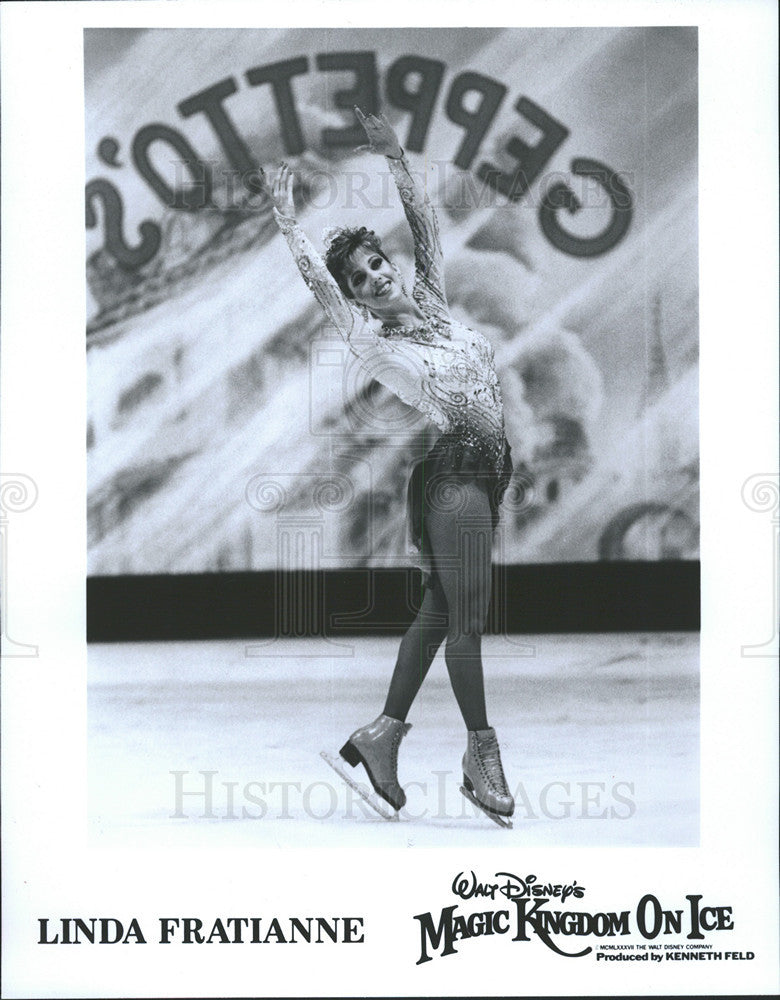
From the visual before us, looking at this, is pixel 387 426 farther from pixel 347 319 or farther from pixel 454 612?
pixel 454 612

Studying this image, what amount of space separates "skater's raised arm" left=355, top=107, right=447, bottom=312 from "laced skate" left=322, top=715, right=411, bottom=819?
1.41 metres

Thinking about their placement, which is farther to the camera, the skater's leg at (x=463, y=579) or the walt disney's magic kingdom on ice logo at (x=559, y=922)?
the skater's leg at (x=463, y=579)

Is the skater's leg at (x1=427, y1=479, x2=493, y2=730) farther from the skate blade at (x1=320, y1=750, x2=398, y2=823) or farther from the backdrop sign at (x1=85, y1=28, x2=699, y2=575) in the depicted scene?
the skate blade at (x1=320, y1=750, x2=398, y2=823)

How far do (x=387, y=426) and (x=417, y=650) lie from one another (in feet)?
2.30

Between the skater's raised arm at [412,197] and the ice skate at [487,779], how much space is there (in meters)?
1.45

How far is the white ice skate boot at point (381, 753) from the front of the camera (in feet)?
13.6

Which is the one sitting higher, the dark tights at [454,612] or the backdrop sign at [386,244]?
the backdrop sign at [386,244]

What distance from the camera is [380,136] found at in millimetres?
4191

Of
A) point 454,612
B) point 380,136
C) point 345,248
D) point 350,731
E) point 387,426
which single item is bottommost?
point 350,731

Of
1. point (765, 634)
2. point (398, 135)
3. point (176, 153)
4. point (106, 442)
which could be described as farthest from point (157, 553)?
point (765, 634)
